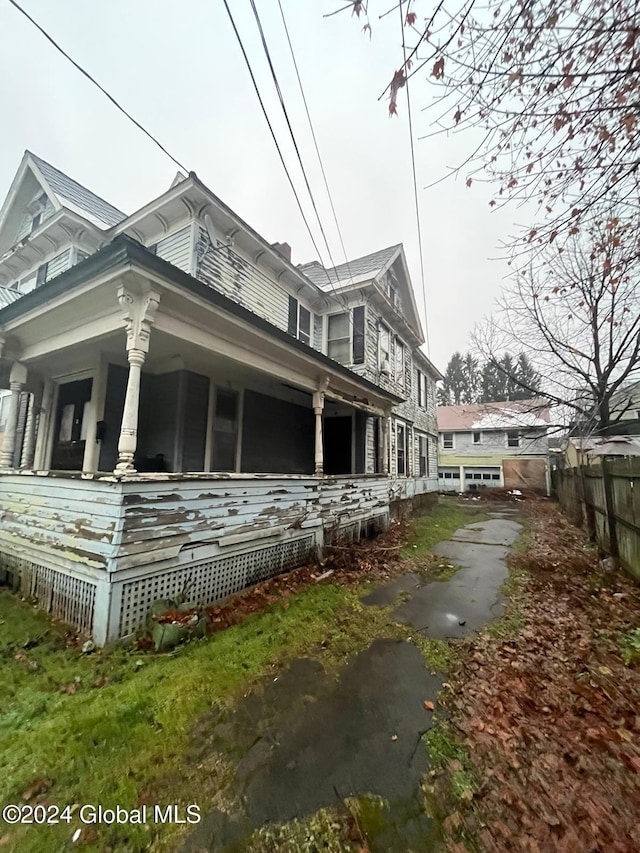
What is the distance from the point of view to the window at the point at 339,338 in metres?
12.0

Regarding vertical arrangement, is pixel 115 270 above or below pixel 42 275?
below

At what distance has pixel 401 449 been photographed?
14.7 m

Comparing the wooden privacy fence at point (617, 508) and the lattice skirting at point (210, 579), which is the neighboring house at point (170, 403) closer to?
the lattice skirting at point (210, 579)

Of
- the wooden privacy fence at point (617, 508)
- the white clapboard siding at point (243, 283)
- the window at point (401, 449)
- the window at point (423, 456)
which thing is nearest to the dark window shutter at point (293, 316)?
the white clapboard siding at point (243, 283)

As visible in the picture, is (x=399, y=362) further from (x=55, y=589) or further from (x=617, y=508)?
(x=55, y=589)

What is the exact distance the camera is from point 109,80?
447 centimetres

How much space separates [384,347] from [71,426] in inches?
394

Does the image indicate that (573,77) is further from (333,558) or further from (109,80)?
(333,558)

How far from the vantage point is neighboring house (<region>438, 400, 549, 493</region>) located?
80.2ft

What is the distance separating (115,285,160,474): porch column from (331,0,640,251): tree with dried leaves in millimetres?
3138

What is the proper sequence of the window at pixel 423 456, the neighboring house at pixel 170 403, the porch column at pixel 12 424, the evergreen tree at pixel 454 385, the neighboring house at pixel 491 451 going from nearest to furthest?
the neighboring house at pixel 170 403 < the porch column at pixel 12 424 < the window at pixel 423 456 < the neighboring house at pixel 491 451 < the evergreen tree at pixel 454 385

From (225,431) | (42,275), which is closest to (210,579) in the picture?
(225,431)

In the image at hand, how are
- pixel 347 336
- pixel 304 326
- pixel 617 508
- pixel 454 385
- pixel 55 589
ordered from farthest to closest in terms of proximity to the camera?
pixel 454 385
pixel 347 336
pixel 304 326
pixel 617 508
pixel 55 589

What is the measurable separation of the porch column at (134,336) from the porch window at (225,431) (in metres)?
3.36
